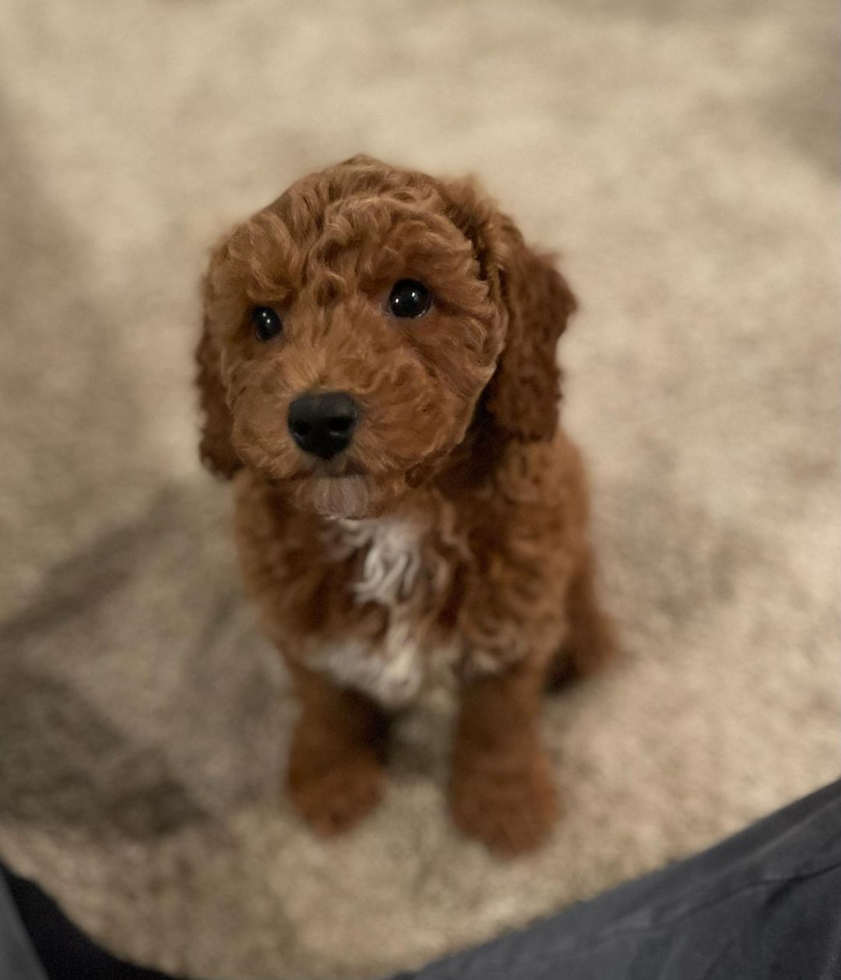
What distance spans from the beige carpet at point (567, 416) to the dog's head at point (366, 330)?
789 mm

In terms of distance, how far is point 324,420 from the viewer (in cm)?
90

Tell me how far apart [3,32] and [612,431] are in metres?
2.51

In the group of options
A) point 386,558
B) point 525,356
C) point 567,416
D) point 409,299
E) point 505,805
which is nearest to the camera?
point 409,299

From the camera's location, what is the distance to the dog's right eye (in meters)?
1.04

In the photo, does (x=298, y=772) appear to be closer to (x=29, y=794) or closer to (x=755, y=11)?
(x=29, y=794)

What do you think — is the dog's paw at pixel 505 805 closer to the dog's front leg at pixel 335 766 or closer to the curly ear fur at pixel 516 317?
the dog's front leg at pixel 335 766

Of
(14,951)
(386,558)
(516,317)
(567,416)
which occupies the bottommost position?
(567,416)

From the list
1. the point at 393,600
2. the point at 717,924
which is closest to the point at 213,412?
the point at 393,600

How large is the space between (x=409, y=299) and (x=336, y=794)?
91 centimetres

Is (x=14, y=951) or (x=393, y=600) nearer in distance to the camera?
(x=14, y=951)

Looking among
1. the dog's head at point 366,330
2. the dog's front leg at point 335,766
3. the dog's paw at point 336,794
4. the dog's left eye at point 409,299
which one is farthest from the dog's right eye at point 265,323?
the dog's paw at point 336,794

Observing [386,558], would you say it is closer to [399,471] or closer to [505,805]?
[399,471]

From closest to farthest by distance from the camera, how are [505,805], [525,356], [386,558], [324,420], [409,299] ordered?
[324,420], [409,299], [525,356], [386,558], [505,805]

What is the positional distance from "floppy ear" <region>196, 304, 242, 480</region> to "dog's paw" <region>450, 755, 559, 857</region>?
2.19 feet
